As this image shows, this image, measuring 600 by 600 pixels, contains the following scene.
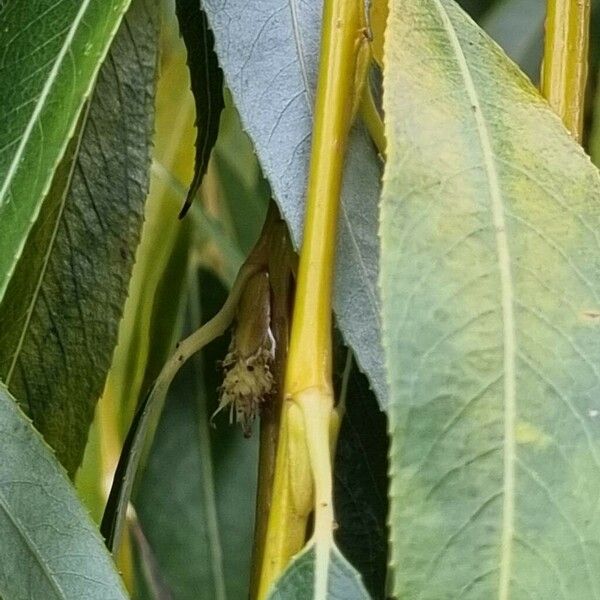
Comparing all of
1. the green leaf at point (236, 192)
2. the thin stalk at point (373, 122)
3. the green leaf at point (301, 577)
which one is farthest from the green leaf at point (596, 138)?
the green leaf at point (301, 577)

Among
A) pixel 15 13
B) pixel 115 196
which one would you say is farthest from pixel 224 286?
pixel 15 13

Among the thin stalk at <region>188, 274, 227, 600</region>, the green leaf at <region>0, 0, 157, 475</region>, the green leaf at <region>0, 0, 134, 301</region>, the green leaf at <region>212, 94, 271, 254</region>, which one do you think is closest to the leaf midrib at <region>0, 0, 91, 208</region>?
the green leaf at <region>0, 0, 134, 301</region>

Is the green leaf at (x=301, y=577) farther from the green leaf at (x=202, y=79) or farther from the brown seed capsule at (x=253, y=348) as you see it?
the green leaf at (x=202, y=79)

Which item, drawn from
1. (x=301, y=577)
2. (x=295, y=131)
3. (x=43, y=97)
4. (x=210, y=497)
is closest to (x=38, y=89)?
(x=43, y=97)

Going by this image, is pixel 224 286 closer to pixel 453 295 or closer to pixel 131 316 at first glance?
pixel 131 316

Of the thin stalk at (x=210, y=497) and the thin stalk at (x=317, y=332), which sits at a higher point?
the thin stalk at (x=317, y=332)
